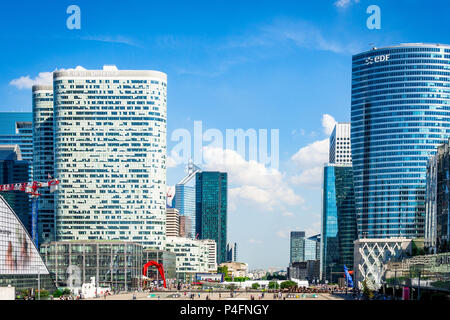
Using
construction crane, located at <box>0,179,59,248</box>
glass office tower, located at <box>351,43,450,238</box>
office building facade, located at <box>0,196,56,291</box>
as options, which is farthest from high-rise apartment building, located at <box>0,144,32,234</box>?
office building facade, located at <box>0,196,56,291</box>

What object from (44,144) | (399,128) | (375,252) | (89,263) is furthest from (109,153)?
(399,128)

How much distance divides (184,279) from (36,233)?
3851cm

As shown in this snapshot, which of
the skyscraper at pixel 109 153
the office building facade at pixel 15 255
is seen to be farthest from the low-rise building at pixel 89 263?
the office building facade at pixel 15 255

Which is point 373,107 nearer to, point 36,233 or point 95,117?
point 95,117

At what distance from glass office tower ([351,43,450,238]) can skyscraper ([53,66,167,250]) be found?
51.1 metres

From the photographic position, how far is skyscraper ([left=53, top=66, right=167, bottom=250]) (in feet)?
503

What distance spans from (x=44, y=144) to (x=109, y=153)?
2529cm

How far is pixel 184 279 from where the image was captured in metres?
176

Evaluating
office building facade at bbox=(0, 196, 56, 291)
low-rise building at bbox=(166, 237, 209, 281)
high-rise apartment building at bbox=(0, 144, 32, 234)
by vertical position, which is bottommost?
low-rise building at bbox=(166, 237, 209, 281)

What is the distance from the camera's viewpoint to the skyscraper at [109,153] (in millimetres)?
153375

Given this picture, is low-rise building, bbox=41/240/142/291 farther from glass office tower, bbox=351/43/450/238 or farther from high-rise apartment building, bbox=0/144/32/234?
glass office tower, bbox=351/43/450/238

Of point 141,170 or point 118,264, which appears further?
point 141,170
